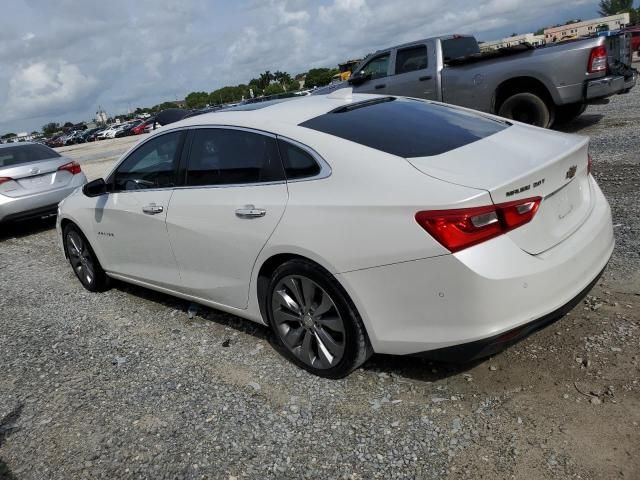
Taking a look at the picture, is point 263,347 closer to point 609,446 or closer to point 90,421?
point 90,421

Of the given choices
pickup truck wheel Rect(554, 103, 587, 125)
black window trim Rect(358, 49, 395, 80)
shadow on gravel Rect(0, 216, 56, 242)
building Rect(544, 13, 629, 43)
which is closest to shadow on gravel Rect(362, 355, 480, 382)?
pickup truck wheel Rect(554, 103, 587, 125)

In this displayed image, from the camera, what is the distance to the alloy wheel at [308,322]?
3182 millimetres

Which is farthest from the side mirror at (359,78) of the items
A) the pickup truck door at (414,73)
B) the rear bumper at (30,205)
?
the rear bumper at (30,205)

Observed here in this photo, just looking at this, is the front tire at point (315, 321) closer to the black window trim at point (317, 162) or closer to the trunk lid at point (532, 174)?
the black window trim at point (317, 162)

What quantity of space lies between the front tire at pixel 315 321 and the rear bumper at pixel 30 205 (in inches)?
258

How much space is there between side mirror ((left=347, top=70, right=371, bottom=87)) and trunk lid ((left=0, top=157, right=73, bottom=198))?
222 inches

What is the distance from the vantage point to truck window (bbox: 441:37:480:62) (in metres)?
10.4

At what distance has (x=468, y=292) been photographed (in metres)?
2.59

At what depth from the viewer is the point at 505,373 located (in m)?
3.19

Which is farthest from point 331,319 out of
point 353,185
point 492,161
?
point 492,161

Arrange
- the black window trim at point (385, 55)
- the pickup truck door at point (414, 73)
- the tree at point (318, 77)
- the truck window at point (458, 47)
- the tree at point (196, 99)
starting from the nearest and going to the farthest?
1. the pickup truck door at point (414, 73)
2. the truck window at point (458, 47)
3. the black window trim at point (385, 55)
4. the tree at point (318, 77)
5. the tree at point (196, 99)

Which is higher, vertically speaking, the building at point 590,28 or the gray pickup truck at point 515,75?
the gray pickup truck at point 515,75

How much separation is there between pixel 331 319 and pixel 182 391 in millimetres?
1092

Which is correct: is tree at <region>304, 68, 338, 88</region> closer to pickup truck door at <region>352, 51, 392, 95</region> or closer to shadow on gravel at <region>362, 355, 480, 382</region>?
pickup truck door at <region>352, 51, 392, 95</region>
